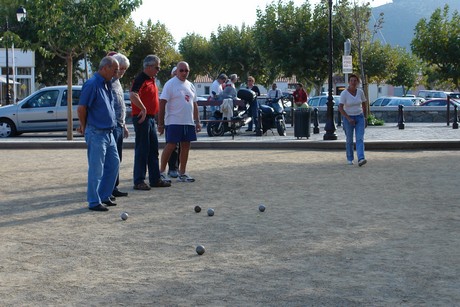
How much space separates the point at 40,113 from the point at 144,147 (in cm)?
1509

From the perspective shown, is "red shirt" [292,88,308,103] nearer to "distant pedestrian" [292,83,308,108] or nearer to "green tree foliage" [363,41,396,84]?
"distant pedestrian" [292,83,308,108]

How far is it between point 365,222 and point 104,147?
3.07 meters

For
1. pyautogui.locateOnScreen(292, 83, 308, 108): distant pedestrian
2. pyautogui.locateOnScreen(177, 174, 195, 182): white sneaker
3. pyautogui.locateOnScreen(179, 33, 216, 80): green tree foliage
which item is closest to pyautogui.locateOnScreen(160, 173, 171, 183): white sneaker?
pyautogui.locateOnScreen(177, 174, 195, 182): white sneaker

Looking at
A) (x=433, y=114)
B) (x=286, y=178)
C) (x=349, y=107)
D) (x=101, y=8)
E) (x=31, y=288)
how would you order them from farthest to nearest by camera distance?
(x=433, y=114)
(x=101, y=8)
(x=349, y=107)
(x=286, y=178)
(x=31, y=288)

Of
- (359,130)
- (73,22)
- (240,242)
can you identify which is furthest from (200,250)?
(73,22)

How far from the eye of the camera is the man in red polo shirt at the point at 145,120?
38.7 ft

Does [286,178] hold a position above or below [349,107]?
below

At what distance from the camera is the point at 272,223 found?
895 cm

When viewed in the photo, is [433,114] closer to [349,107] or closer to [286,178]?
[349,107]

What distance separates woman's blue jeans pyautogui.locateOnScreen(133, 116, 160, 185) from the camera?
11.8 metres

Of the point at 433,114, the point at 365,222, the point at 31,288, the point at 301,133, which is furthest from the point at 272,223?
the point at 433,114

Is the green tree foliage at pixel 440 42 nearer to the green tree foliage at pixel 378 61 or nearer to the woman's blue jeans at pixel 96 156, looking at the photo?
the green tree foliage at pixel 378 61

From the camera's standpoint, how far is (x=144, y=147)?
11875 millimetres

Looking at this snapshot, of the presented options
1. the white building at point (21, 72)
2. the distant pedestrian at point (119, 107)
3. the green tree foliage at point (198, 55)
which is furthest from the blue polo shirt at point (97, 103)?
the green tree foliage at point (198, 55)
